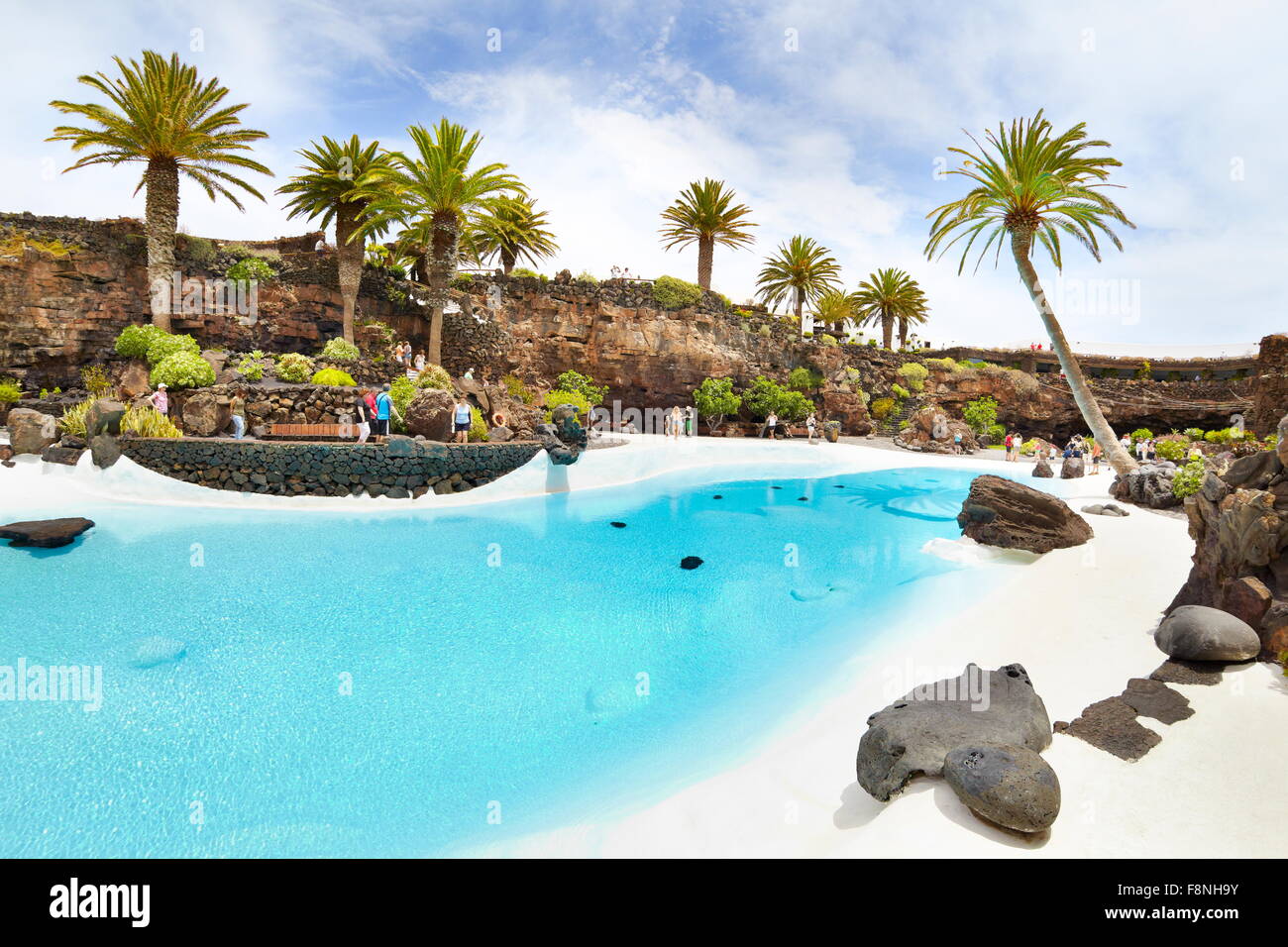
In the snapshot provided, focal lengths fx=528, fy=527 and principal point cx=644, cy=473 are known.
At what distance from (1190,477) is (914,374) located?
26.3 metres

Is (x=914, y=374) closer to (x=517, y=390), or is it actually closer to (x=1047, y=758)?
(x=517, y=390)

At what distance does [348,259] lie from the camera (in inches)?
913

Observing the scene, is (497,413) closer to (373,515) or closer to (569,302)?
(373,515)

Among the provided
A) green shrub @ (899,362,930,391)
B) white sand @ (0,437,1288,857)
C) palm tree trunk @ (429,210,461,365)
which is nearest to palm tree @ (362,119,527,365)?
palm tree trunk @ (429,210,461,365)

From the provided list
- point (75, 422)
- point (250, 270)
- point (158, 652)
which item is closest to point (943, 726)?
point (158, 652)

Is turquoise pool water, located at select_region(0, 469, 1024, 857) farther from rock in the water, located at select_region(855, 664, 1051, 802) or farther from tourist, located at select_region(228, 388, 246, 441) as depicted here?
tourist, located at select_region(228, 388, 246, 441)

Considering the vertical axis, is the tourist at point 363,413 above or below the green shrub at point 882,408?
below

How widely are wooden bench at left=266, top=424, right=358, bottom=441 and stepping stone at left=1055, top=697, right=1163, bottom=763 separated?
54.5 feet

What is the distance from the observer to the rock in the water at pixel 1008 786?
3.15 metres

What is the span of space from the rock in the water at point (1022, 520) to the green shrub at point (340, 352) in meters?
21.5

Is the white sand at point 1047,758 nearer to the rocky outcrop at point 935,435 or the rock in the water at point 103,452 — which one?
the rock in the water at point 103,452

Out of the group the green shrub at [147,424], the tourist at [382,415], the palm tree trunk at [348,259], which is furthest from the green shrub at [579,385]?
the green shrub at [147,424]

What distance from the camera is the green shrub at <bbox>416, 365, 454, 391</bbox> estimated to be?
58.4 ft
